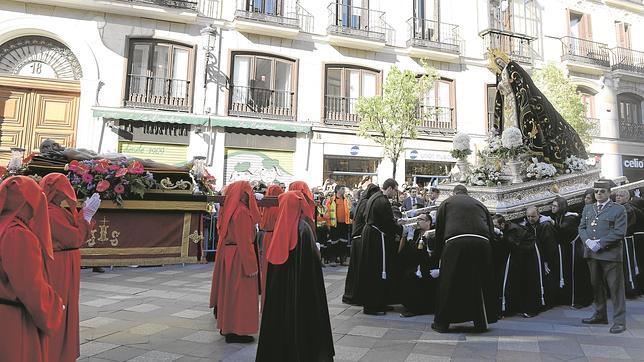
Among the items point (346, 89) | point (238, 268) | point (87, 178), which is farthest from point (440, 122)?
→ point (238, 268)

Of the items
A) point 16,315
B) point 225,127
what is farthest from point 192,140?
point 16,315

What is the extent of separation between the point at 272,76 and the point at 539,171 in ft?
42.3

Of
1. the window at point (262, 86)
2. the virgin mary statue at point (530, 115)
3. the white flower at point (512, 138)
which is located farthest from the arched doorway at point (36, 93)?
the white flower at point (512, 138)

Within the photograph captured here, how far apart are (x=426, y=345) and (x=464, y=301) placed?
92cm

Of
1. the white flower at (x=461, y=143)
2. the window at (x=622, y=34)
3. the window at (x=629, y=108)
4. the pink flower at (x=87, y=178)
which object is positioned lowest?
the pink flower at (x=87, y=178)

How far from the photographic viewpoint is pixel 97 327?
17.7 ft

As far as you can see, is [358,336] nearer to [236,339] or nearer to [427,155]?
[236,339]

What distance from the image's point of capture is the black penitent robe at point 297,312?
13.1 feet

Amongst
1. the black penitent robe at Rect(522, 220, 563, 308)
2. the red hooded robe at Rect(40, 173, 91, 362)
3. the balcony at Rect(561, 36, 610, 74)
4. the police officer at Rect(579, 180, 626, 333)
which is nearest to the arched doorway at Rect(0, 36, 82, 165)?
the red hooded robe at Rect(40, 173, 91, 362)

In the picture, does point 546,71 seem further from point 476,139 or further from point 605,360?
point 605,360

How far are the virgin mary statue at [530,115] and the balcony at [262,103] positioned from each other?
10723 mm

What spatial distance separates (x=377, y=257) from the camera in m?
6.52

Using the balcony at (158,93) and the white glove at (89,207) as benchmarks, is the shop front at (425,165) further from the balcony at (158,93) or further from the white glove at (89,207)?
the white glove at (89,207)

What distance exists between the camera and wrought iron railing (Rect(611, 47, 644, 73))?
23.8m
